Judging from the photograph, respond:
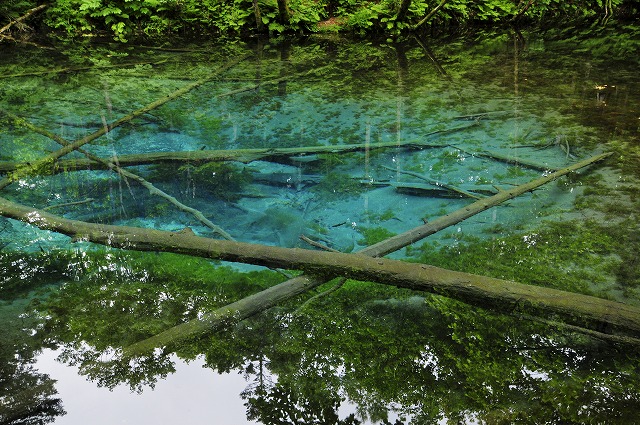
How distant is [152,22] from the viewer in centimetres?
1362

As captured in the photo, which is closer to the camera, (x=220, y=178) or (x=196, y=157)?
(x=220, y=178)

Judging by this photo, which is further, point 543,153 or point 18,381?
point 543,153

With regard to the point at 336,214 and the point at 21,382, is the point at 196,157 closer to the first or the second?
the point at 336,214

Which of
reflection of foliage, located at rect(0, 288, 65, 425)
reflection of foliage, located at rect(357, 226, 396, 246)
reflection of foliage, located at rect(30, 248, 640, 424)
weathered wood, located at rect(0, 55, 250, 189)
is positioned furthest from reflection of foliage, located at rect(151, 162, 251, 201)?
reflection of foliage, located at rect(0, 288, 65, 425)

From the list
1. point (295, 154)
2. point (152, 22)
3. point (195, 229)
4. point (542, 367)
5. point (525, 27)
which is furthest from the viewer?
point (525, 27)

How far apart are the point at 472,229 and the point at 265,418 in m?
2.85

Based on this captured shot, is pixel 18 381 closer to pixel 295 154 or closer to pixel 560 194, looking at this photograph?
pixel 295 154

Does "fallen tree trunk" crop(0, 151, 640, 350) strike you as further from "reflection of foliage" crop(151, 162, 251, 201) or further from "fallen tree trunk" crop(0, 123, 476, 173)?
"fallen tree trunk" crop(0, 123, 476, 173)

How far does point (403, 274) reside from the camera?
383 cm

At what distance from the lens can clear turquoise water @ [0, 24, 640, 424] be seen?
133 inches

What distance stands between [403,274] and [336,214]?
1764 millimetres

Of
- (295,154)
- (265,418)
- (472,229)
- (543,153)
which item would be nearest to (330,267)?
(265,418)

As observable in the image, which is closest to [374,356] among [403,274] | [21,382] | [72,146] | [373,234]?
[403,274]

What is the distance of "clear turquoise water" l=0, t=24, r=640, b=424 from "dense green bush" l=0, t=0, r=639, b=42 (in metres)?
2.56
